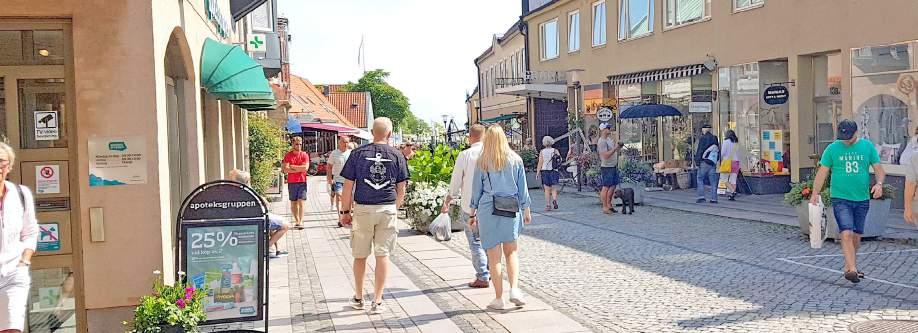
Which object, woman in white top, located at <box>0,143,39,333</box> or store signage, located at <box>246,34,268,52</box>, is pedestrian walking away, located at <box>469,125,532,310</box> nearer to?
woman in white top, located at <box>0,143,39,333</box>

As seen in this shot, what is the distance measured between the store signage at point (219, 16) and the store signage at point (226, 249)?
4707mm

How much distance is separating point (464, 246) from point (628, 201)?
5296mm

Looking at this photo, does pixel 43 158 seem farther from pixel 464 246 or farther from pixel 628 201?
pixel 628 201

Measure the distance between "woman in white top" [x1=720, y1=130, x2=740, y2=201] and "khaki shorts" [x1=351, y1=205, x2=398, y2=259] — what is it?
39.8ft

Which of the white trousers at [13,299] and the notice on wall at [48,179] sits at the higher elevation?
the notice on wall at [48,179]

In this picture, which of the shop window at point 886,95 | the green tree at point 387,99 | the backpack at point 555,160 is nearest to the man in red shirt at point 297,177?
the backpack at point 555,160

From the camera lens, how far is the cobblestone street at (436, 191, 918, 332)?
7016mm

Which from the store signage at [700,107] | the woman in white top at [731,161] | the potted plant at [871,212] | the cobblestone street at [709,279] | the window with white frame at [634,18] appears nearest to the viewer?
the cobblestone street at [709,279]

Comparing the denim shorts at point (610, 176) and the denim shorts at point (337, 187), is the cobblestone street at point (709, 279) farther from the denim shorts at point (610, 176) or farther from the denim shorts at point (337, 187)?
the denim shorts at point (337, 187)

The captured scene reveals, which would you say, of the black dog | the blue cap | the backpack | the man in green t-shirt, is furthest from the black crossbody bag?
the backpack

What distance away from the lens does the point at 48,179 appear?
21.8 ft

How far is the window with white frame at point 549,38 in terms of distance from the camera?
3142cm

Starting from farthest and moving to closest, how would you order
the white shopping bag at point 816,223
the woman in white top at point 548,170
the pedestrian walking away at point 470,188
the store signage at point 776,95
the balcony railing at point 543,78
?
the balcony railing at point 543,78 → the store signage at point 776,95 → the woman in white top at point 548,170 → the white shopping bag at point 816,223 → the pedestrian walking away at point 470,188

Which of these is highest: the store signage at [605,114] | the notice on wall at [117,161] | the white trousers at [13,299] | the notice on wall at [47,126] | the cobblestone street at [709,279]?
the store signage at [605,114]
